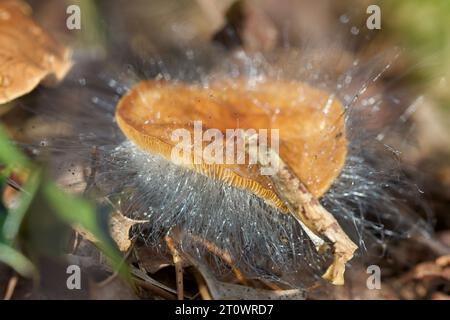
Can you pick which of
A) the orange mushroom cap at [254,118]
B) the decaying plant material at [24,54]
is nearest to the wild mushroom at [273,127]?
the orange mushroom cap at [254,118]

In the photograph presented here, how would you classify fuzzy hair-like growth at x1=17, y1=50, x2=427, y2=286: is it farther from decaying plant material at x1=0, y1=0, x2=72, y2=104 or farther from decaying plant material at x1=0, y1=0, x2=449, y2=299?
decaying plant material at x1=0, y1=0, x2=72, y2=104

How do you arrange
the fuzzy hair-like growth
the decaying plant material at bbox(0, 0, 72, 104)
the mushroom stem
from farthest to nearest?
the decaying plant material at bbox(0, 0, 72, 104), the fuzzy hair-like growth, the mushroom stem

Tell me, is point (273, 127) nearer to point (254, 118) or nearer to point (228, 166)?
A: point (254, 118)

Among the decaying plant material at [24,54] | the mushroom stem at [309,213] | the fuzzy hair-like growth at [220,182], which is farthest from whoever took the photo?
the decaying plant material at [24,54]

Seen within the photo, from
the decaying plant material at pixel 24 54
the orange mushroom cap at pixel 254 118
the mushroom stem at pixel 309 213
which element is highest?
the decaying plant material at pixel 24 54

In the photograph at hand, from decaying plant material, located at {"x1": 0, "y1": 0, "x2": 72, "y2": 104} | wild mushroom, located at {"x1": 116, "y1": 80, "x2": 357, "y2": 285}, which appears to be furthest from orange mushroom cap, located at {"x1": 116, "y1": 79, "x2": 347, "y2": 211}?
decaying plant material, located at {"x1": 0, "y1": 0, "x2": 72, "y2": 104}

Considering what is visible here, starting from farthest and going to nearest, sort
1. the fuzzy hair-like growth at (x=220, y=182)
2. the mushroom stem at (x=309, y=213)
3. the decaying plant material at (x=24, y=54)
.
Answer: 1. the decaying plant material at (x=24, y=54)
2. the fuzzy hair-like growth at (x=220, y=182)
3. the mushroom stem at (x=309, y=213)

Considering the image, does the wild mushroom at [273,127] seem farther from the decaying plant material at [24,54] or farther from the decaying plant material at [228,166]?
the decaying plant material at [24,54]
